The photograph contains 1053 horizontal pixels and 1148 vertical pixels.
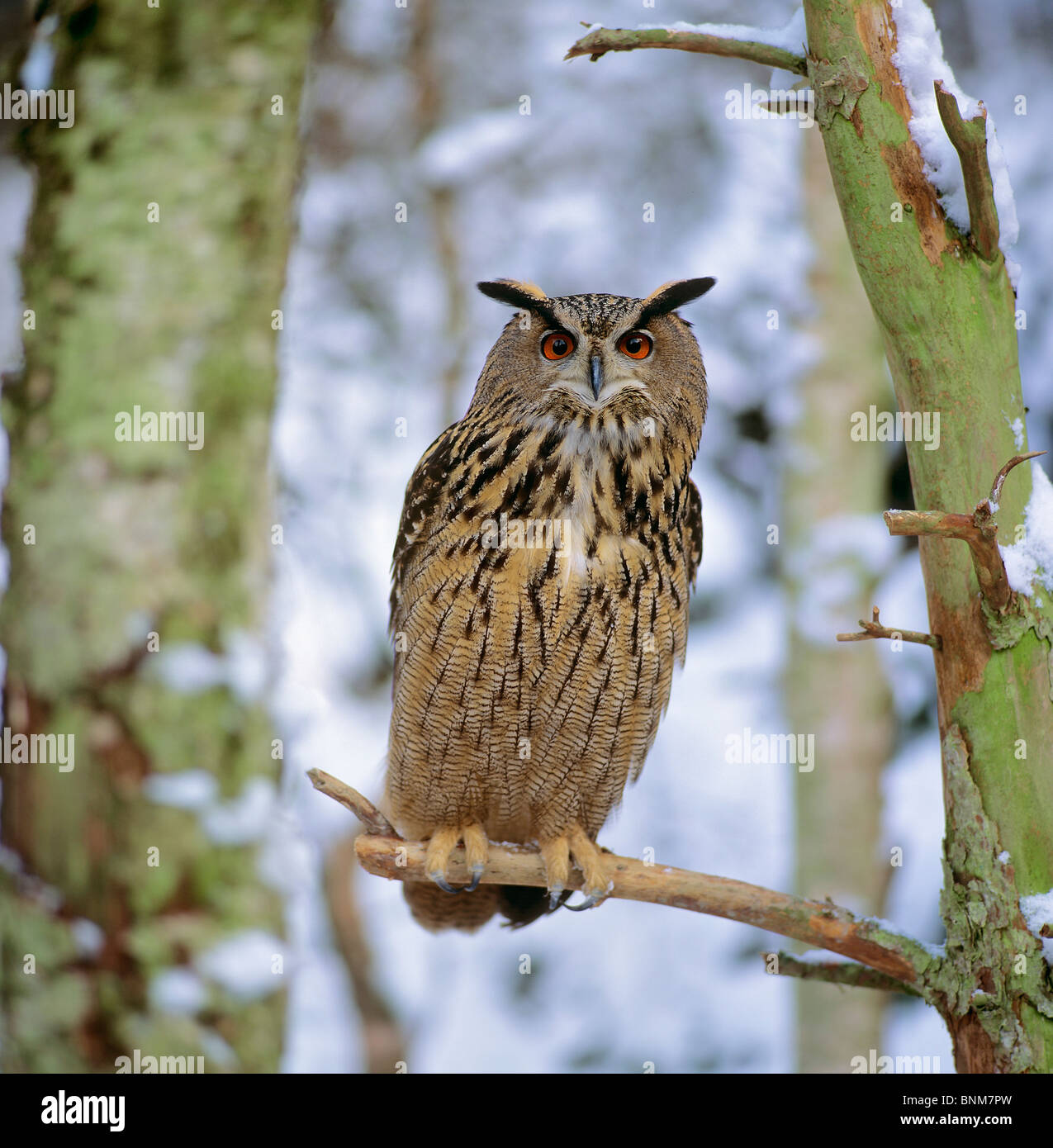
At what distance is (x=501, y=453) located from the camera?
93.4 inches

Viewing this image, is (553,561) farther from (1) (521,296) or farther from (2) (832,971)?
(2) (832,971)

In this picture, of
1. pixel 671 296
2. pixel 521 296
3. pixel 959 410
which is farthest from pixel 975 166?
pixel 521 296

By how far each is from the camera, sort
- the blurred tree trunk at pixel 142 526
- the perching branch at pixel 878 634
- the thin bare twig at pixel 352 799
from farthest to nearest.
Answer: the blurred tree trunk at pixel 142 526 → the thin bare twig at pixel 352 799 → the perching branch at pixel 878 634

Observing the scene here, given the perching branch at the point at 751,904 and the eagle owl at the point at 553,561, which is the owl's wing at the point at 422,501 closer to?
the eagle owl at the point at 553,561

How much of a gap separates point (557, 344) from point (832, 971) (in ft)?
5.33

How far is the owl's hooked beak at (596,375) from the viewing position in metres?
2.26

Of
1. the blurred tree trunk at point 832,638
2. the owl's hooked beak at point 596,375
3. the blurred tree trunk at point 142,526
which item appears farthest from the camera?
the blurred tree trunk at point 832,638

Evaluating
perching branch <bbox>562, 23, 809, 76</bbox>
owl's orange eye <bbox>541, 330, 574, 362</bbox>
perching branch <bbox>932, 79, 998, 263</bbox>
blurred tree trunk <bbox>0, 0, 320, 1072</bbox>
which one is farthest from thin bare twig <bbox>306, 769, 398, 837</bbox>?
perching branch <bbox>932, 79, 998, 263</bbox>

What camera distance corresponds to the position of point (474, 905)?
301 centimetres

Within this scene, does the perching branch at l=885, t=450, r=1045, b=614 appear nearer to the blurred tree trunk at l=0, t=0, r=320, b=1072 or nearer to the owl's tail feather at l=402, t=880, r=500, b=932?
the owl's tail feather at l=402, t=880, r=500, b=932

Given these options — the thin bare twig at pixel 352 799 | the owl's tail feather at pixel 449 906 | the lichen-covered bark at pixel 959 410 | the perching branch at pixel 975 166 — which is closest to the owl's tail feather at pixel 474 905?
the owl's tail feather at pixel 449 906

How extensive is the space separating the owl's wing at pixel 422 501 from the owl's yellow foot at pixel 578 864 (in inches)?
30.4
